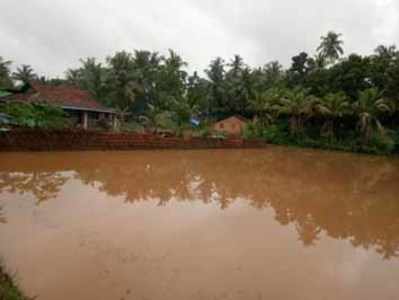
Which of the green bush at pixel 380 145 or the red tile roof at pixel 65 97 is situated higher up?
the red tile roof at pixel 65 97

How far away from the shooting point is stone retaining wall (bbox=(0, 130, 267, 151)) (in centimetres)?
1312

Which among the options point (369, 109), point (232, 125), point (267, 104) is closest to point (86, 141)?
point (267, 104)

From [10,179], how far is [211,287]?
23.4ft

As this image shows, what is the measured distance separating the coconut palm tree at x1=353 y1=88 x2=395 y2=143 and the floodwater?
1196 centimetres

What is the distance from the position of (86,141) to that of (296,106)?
14939 mm

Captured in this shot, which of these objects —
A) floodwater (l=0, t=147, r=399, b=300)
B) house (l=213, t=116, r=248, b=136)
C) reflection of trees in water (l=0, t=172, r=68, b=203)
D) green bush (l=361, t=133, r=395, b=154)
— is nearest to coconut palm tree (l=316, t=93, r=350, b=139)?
green bush (l=361, t=133, r=395, b=154)

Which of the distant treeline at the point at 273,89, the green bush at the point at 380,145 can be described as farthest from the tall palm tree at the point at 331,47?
the green bush at the point at 380,145

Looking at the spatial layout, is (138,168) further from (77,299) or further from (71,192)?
(77,299)

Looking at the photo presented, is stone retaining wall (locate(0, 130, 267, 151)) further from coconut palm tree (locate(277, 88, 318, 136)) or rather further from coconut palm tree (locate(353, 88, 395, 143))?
coconut palm tree (locate(353, 88, 395, 143))

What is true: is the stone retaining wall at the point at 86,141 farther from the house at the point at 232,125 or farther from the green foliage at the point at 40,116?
the house at the point at 232,125

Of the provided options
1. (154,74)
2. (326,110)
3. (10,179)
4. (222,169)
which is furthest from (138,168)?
(154,74)

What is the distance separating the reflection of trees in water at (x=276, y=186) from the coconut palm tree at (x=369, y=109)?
22.9ft

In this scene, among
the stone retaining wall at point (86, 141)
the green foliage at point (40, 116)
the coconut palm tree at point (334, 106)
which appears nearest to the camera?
the green foliage at point (40, 116)

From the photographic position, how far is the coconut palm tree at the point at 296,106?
923 inches
